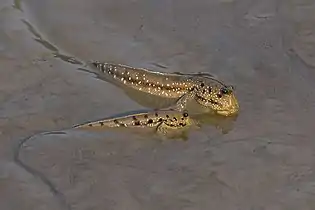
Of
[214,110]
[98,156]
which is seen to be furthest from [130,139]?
[214,110]

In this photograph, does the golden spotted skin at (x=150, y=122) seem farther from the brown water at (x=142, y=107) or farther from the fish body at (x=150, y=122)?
the brown water at (x=142, y=107)

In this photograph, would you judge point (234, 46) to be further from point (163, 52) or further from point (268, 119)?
point (268, 119)

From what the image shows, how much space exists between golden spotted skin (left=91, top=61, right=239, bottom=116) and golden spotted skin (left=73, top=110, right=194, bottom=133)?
0.80 ft

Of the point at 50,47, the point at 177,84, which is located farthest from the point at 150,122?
the point at 50,47

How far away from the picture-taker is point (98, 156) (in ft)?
14.6

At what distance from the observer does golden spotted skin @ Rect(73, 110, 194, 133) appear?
473 centimetres

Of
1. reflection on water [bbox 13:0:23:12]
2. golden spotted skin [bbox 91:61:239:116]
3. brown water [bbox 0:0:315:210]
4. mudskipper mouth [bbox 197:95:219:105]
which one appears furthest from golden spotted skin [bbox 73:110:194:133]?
reflection on water [bbox 13:0:23:12]

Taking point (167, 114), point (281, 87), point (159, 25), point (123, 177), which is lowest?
point (123, 177)

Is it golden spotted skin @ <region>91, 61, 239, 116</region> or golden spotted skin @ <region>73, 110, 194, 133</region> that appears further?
golden spotted skin @ <region>91, 61, 239, 116</region>

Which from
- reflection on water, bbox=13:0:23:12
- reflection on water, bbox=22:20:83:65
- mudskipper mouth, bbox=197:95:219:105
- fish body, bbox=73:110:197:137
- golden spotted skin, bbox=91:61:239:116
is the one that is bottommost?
fish body, bbox=73:110:197:137

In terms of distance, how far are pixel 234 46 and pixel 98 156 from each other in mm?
1789

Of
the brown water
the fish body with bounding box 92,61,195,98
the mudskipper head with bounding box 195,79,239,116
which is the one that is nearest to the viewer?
the brown water

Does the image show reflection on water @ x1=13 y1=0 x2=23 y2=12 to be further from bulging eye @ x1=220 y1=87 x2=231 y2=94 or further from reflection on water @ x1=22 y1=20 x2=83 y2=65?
bulging eye @ x1=220 y1=87 x2=231 y2=94

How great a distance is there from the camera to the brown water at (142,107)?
4141 millimetres
